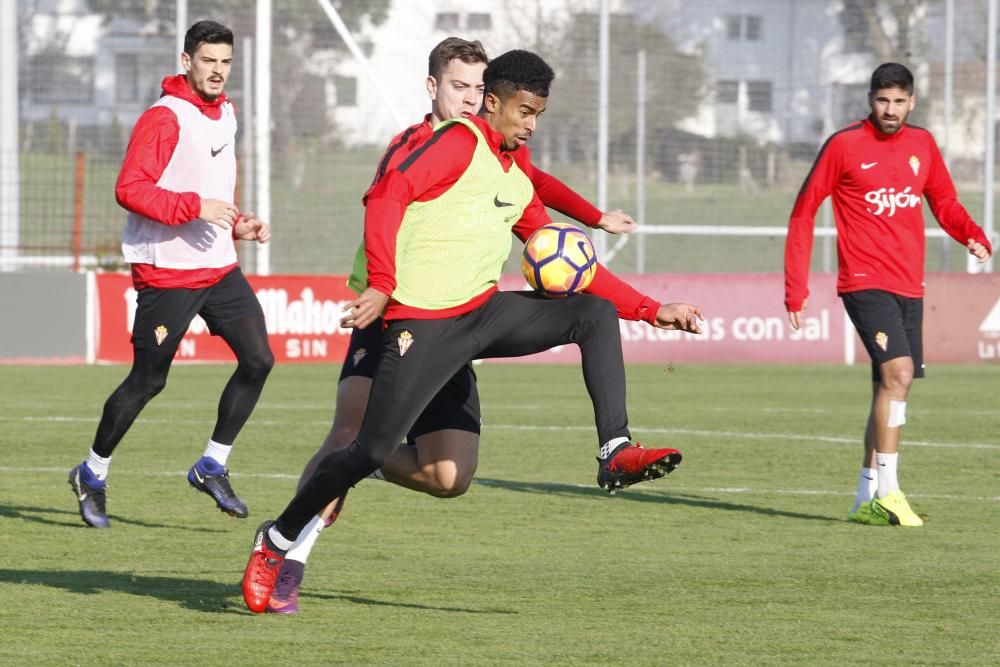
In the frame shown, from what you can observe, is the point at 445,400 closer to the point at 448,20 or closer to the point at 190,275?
the point at 190,275

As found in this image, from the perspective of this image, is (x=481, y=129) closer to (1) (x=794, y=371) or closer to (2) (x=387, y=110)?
(1) (x=794, y=371)

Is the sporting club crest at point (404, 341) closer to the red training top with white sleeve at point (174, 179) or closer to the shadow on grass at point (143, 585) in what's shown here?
the shadow on grass at point (143, 585)

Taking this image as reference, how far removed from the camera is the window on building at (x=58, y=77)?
78.4 ft

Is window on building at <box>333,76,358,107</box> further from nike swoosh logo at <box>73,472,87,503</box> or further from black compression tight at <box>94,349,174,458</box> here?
nike swoosh logo at <box>73,472,87,503</box>

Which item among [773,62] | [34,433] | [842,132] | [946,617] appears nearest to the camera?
[946,617]

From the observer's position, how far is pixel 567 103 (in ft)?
79.6

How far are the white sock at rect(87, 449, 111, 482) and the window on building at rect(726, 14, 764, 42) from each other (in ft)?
60.1

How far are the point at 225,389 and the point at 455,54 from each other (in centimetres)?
232

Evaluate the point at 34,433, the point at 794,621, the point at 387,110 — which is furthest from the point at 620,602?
the point at 387,110

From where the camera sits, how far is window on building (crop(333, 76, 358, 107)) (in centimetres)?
2455

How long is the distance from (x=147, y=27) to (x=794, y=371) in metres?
10.0

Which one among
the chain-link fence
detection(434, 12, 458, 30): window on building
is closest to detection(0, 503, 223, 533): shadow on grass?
the chain-link fence

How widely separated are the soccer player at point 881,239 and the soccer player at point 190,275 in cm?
307

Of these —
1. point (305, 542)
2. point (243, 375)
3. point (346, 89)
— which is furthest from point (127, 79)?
point (305, 542)
